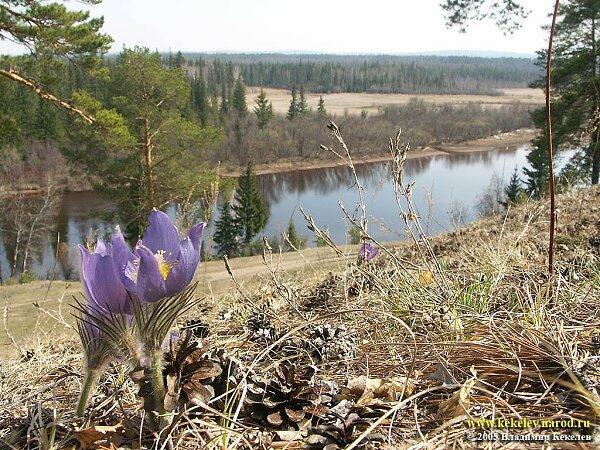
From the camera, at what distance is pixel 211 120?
67.3 metres

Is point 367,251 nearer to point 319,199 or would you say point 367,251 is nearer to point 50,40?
point 50,40

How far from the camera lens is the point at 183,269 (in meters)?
1.11

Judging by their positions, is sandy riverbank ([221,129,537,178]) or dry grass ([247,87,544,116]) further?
dry grass ([247,87,544,116])

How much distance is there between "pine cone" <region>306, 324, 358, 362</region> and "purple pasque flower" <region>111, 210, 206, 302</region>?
0.67 meters

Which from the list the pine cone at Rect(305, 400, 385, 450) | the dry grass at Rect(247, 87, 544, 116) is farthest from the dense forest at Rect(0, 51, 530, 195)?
the pine cone at Rect(305, 400, 385, 450)

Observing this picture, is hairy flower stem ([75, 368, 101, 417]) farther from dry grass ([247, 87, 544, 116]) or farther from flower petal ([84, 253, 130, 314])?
dry grass ([247, 87, 544, 116])

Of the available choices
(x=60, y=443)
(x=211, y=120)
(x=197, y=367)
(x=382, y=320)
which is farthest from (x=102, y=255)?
(x=211, y=120)

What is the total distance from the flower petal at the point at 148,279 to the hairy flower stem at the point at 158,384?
0.13 meters

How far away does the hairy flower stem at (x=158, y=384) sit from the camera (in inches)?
45.1

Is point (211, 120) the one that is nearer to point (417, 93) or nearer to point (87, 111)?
point (87, 111)

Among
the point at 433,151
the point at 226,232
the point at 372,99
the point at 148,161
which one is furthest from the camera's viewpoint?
the point at 372,99

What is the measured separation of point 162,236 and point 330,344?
0.75 meters

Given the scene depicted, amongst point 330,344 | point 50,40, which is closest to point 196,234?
point 330,344

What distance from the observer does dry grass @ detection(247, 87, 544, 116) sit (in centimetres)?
11847
